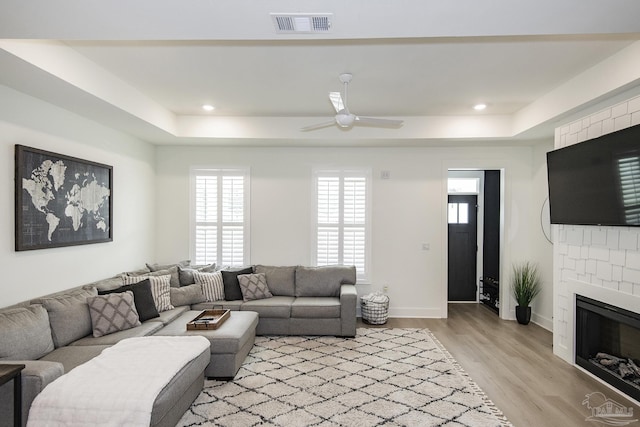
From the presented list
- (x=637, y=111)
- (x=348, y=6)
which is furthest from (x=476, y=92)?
(x=348, y=6)

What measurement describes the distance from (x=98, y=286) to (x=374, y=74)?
3.62m

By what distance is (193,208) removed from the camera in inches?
224

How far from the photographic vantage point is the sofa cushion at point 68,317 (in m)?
3.03

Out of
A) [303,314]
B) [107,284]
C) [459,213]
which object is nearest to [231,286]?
[303,314]

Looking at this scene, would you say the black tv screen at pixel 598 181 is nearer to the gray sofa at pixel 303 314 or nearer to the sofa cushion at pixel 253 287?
the gray sofa at pixel 303 314

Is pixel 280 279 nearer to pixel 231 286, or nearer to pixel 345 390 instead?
pixel 231 286

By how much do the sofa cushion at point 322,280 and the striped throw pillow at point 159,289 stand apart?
5.67ft

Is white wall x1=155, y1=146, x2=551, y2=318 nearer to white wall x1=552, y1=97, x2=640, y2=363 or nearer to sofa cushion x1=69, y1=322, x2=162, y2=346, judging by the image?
white wall x1=552, y1=97, x2=640, y2=363

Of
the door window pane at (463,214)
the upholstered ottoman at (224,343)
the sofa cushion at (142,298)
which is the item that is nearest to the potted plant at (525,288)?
the door window pane at (463,214)

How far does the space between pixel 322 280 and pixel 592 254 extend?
3.17 metres

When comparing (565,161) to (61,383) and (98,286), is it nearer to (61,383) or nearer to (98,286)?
(61,383)

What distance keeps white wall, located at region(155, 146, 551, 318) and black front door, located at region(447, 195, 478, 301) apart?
1141 mm

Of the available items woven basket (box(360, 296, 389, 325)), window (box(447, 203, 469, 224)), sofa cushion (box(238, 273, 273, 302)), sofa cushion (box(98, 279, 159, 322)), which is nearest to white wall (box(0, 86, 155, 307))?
sofa cushion (box(98, 279, 159, 322))

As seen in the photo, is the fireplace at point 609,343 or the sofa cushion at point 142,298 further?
the sofa cushion at point 142,298
